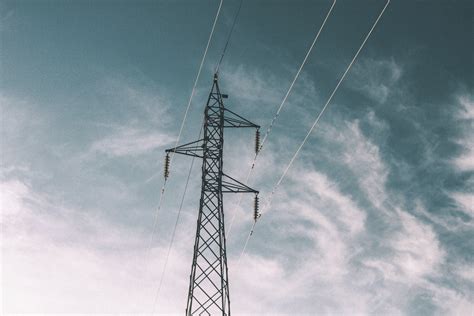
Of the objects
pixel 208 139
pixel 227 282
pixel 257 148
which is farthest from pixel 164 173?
pixel 227 282

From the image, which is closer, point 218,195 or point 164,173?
point 218,195

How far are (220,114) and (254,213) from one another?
6.16 meters

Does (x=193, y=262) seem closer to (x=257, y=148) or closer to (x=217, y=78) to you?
(x=257, y=148)

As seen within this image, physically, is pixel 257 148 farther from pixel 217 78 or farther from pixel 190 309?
pixel 190 309

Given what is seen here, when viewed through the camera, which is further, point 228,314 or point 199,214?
point 199,214

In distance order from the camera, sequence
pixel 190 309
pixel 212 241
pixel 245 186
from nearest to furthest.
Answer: pixel 190 309 < pixel 212 241 < pixel 245 186

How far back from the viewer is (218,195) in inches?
923

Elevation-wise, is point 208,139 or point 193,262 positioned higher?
point 208,139

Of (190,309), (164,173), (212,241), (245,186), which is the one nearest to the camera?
(190,309)

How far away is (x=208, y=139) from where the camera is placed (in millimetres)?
25234

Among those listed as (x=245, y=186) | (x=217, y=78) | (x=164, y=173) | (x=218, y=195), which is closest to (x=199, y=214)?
(x=218, y=195)

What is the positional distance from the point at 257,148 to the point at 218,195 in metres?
3.87

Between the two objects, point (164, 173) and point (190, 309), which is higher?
point (164, 173)

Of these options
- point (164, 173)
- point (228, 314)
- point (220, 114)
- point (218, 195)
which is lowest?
point (228, 314)
